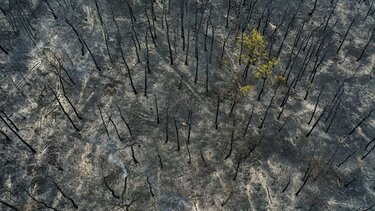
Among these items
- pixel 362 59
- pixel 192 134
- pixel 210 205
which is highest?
pixel 362 59

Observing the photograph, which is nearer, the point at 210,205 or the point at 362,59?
the point at 210,205

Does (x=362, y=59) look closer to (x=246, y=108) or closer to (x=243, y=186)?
(x=246, y=108)

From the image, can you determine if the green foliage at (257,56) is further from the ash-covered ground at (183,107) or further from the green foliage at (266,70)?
the ash-covered ground at (183,107)

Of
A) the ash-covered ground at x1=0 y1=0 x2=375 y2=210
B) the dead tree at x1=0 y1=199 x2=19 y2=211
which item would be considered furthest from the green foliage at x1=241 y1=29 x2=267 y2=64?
the dead tree at x1=0 y1=199 x2=19 y2=211

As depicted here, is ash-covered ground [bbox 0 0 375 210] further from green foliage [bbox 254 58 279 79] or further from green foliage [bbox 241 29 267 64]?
green foliage [bbox 241 29 267 64]

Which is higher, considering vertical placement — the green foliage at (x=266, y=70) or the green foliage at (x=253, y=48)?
the green foliage at (x=253, y=48)

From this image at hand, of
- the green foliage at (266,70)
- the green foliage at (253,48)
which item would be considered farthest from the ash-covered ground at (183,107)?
the green foliage at (253,48)

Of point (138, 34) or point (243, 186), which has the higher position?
point (138, 34)

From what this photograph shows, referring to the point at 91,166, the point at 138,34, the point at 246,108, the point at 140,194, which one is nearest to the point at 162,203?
the point at 140,194
